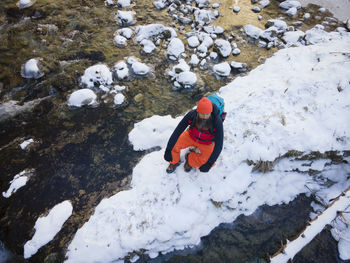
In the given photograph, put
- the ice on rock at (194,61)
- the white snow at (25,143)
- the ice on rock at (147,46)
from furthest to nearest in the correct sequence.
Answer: the ice on rock at (147,46)
the ice on rock at (194,61)
the white snow at (25,143)

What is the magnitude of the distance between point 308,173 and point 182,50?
167 inches

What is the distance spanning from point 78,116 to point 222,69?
3.80m

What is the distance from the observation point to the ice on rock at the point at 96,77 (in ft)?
14.7

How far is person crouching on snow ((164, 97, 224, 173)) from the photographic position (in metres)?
2.41

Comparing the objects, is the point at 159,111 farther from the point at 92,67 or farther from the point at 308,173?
the point at 308,173

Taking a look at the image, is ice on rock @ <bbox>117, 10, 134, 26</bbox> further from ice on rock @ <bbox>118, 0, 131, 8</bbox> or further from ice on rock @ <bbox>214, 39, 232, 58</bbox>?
ice on rock @ <bbox>214, 39, 232, 58</bbox>

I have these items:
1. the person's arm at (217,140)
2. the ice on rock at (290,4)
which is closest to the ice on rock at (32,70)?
the person's arm at (217,140)

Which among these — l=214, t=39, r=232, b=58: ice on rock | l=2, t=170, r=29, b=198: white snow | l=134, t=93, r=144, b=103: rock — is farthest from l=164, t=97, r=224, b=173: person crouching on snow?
l=214, t=39, r=232, b=58: ice on rock

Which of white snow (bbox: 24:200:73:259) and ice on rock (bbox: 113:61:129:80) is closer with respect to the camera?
white snow (bbox: 24:200:73:259)

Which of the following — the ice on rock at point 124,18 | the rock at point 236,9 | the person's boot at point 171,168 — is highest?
the rock at point 236,9

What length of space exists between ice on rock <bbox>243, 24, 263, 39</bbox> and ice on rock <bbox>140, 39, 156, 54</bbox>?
3103 millimetres

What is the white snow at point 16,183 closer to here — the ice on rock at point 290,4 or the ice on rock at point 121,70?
the ice on rock at point 121,70

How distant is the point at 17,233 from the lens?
2.87 meters

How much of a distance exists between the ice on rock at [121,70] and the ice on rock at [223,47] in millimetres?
2715
